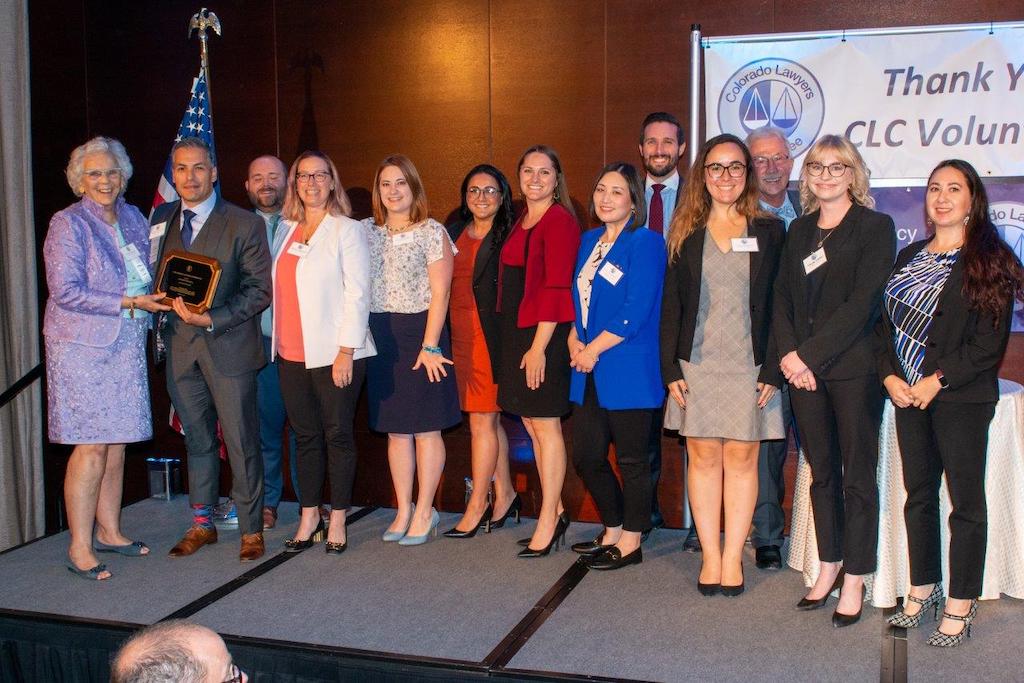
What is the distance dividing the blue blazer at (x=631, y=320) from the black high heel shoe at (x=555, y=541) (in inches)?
28.3

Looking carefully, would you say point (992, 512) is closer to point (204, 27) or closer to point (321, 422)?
point (321, 422)

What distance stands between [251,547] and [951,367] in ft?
9.38

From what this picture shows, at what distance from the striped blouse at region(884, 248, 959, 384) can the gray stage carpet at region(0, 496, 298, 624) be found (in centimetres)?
271

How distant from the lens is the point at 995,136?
441 cm

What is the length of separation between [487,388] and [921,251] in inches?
75.1

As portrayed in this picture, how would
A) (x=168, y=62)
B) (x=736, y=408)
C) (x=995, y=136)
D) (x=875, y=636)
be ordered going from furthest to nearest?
1. (x=168, y=62)
2. (x=995, y=136)
3. (x=736, y=408)
4. (x=875, y=636)

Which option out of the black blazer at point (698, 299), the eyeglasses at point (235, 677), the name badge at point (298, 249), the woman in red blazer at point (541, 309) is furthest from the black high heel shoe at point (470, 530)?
the eyeglasses at point (235, 677)

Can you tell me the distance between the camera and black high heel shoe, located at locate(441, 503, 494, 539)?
4.52 metres

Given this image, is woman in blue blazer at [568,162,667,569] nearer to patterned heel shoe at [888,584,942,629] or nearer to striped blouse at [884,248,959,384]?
striped blouse at [884,248,959,384]

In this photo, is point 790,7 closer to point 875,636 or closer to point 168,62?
point 875,636

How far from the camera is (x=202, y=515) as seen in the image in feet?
14.5

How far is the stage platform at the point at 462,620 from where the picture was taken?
3.10 metres

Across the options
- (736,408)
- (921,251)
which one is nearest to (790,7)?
(921,251)

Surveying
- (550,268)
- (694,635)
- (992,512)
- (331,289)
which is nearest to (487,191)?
(550,268)
